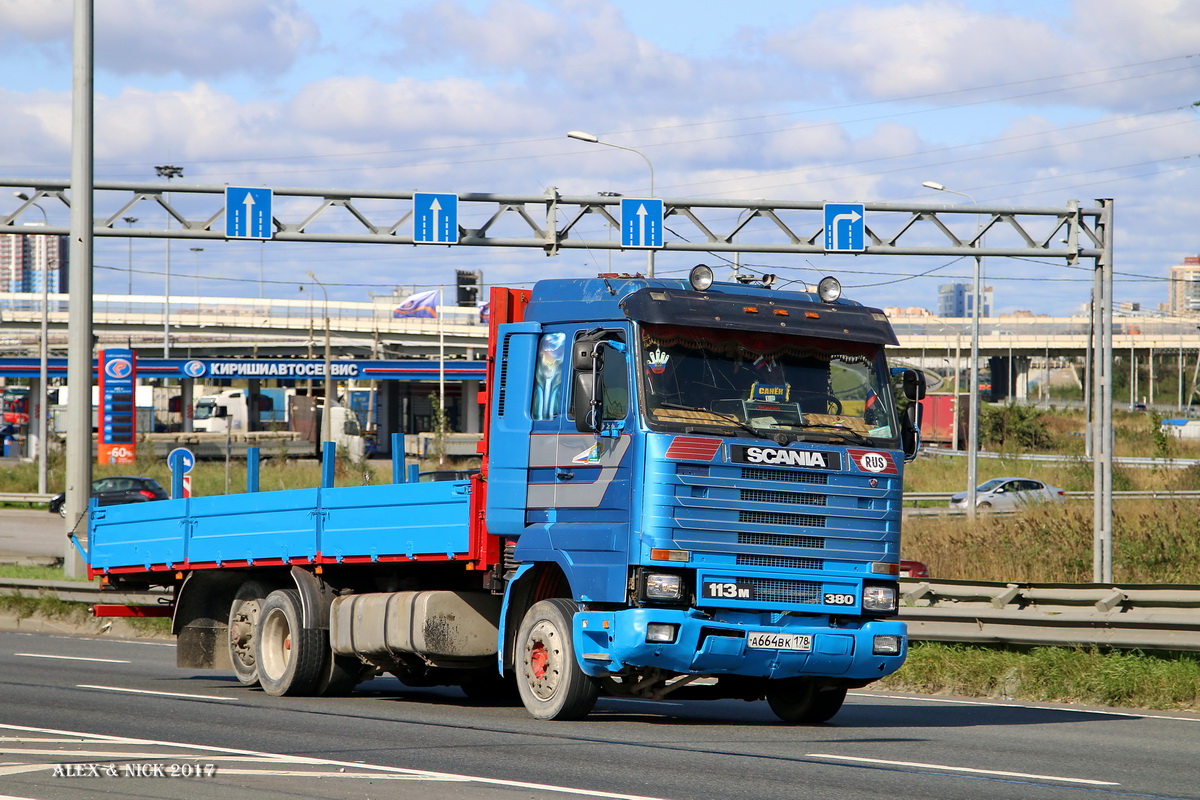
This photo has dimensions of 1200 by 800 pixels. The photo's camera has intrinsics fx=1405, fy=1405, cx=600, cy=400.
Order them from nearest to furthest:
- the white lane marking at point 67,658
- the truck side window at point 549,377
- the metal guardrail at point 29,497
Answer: the truck side window at point 549,377 → the white lane marking at point 67,658 → the metal guardrail at point 29,497

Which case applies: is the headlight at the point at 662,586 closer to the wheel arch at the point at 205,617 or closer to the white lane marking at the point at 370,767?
the white lane marking at the point at 370,767

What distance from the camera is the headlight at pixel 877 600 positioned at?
33.6 ft

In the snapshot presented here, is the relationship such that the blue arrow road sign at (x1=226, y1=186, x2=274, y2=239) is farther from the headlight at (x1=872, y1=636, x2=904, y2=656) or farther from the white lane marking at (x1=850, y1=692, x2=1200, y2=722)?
the headlight at (x1=872, y1=636, x2=904, y2=656)

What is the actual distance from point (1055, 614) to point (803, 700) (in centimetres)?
351

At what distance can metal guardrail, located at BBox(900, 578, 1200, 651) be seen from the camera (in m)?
12.3

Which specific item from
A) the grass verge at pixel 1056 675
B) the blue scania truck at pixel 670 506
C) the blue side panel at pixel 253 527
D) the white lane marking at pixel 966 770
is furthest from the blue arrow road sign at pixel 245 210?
the white lane marking at pixel 966 770

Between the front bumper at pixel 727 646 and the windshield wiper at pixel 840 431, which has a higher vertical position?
the windshield wiper at pixel 840 431

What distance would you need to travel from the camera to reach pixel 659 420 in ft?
31.6

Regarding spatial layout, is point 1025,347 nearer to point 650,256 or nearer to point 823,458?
point 650,256

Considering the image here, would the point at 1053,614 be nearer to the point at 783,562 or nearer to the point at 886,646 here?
the point at 886,646

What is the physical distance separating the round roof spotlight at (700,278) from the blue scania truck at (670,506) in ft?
0.06

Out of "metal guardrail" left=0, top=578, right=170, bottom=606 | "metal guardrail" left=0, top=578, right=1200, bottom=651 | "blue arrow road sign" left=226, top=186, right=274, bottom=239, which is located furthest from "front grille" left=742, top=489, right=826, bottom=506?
"blue arrow road sign" left=226, top=186, right=274, bottom=239

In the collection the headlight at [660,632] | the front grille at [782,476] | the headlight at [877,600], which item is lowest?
the headlight at [660,632]

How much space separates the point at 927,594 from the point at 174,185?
15321 millimetres
